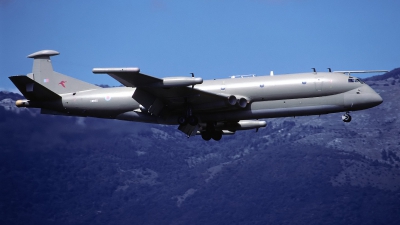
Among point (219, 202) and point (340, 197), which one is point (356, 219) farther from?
point (219, 202)

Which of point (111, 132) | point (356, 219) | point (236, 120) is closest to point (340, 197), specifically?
point (356, 219)

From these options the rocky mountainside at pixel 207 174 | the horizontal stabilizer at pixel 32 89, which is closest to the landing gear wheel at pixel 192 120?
the horizontal stabilizer at pixel 32 89

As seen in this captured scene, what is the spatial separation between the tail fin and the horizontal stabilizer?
1858 millimetres

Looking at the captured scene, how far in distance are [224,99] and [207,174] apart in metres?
93.3

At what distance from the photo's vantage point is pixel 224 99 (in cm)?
4181

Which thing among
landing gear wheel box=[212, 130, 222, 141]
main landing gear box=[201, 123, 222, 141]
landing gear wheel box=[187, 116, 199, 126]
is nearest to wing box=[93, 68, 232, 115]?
landing gear wheel box=[187, 116, 199, 126]

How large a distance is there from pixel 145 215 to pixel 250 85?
7433 cm

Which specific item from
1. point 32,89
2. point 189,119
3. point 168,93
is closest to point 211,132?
point 189,119

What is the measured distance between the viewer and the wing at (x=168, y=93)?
3919 centimetres

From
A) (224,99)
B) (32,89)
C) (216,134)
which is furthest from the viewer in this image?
(216,134)

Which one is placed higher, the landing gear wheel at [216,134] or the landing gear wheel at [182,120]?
the landing gear wheel at [182,120]

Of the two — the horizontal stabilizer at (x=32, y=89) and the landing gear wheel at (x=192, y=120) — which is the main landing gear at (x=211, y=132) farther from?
the horizontal stabilizer at (x=32, y=89)

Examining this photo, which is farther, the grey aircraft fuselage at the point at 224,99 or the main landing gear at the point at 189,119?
the main landing gear at the point at 189,119

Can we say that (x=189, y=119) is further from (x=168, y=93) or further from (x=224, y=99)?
(x=224, y=99)
